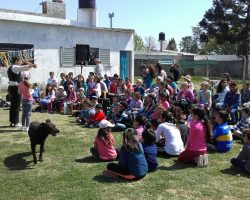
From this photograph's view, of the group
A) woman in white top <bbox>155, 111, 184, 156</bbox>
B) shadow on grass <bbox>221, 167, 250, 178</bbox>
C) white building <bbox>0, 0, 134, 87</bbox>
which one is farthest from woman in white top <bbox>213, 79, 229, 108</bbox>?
white building <bbox>0, 0, 134, 87</bbox>

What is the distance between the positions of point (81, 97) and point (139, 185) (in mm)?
8325

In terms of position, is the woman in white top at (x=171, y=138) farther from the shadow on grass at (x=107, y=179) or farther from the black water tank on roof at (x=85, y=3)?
the black water tank on roof at (x=85, y=3)

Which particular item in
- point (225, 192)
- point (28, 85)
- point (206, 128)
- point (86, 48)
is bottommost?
point (225, 192)

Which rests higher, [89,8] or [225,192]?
[89,8]

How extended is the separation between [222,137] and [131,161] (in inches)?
110

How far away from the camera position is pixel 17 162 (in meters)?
7.86

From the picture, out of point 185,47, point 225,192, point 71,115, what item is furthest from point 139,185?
point 185,47

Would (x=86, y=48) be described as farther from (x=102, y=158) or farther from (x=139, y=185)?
(x=139, y=185)

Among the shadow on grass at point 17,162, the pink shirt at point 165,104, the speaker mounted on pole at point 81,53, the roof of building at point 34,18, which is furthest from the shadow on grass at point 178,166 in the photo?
the roof of building at point 34,18

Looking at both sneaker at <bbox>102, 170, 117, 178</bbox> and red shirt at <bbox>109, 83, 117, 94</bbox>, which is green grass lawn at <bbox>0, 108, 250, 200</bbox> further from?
red shirt at <bbox>109, 83, 117, 94</bbox>

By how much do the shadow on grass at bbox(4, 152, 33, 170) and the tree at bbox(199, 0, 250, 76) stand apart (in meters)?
32.5

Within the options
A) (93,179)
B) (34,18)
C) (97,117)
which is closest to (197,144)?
(93,179)

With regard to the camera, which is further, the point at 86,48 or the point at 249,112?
the point at 86,48

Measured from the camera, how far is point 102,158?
782 centimetres
